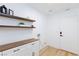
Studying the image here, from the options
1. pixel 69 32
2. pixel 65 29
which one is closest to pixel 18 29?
pixel 65 29

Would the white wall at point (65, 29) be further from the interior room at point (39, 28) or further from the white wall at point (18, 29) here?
the white wall at point (18, 29)

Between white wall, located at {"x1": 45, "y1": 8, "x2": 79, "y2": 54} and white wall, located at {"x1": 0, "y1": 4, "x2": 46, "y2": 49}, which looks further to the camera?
white wall, located at {"x1": 45, "y1": 8, "x2": 79, "y2": 54}

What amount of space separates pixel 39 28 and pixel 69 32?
1.10 m

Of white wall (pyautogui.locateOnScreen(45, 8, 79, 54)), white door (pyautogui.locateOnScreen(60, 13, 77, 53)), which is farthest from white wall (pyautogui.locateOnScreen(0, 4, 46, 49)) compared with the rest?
white door (pyautogui.locateOnScreen(60, 13, 77, 53))

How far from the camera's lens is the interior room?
1.82 metres

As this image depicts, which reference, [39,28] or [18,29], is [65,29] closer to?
[39,28]

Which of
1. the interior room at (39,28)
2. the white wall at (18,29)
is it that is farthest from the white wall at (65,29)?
the white wall at (18,29)

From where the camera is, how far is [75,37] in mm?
2691

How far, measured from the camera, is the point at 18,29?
217 centimetres

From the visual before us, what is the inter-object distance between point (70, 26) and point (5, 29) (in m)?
2.01

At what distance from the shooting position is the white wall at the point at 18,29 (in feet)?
6.11

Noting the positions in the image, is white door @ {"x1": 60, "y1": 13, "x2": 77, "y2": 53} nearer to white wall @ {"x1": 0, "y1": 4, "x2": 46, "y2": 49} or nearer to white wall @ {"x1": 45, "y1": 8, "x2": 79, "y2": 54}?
white wall @ {"x1": 45, "y1": 8, "x2": 79, "y2": 54}

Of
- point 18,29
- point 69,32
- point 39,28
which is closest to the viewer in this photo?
point 18,29

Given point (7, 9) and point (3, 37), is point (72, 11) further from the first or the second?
point (3, 37)
